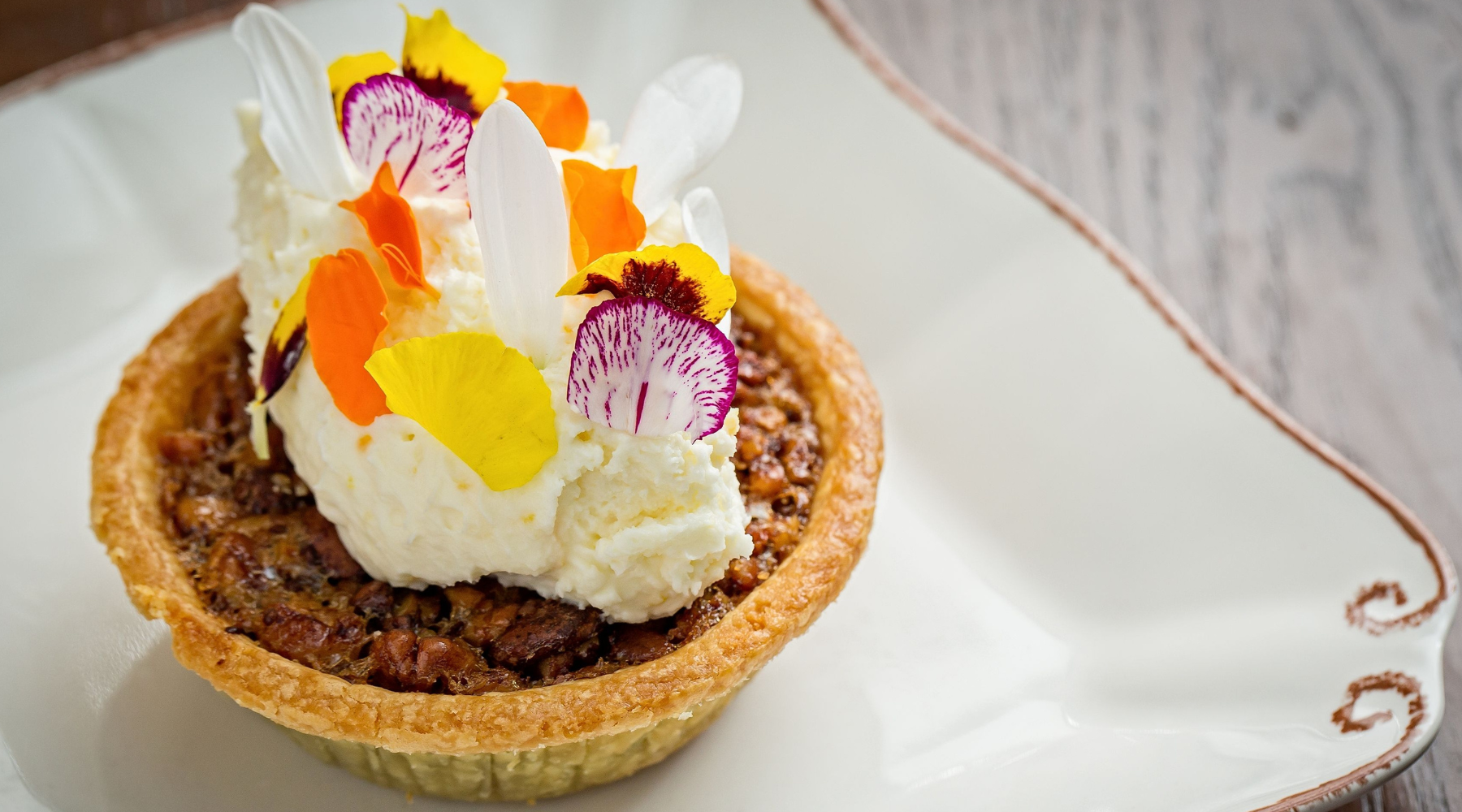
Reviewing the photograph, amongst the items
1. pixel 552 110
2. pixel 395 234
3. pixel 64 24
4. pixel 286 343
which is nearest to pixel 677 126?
pixel 552 110

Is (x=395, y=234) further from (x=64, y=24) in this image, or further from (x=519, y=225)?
(x=64, y=24)

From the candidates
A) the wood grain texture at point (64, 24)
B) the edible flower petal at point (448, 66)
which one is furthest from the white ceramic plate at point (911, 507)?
the edible flower petal at point (448, 66)

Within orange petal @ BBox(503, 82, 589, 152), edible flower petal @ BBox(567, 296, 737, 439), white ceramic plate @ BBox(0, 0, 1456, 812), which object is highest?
orange petal @ BBox(503, 82, 589, 152)

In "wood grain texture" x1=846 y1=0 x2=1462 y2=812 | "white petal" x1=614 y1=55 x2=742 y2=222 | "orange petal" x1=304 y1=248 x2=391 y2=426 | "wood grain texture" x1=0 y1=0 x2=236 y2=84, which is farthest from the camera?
"wood grain texture" x1=0 y1=0 x2=236 y2=84

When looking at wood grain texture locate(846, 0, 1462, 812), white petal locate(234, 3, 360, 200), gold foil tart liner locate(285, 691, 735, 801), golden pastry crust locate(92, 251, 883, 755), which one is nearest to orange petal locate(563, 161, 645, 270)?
white petal locate(234, 3, 360, 200)

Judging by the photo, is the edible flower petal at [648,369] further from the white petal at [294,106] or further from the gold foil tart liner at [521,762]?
the white petal at [294,106]

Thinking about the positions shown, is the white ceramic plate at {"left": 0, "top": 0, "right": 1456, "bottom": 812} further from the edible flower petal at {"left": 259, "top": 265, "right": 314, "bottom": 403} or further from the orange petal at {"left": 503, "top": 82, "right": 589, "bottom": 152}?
the orange petal at {"left": 503, "top": 82, "right": 589, "bottom": 152}
